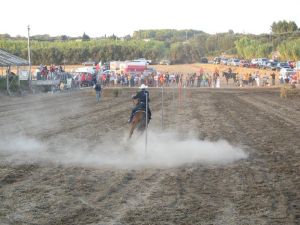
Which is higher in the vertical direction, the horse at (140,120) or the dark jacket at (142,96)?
the dark jacket at (142,96)

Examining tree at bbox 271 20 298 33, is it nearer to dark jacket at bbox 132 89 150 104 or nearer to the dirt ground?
the dirt ground

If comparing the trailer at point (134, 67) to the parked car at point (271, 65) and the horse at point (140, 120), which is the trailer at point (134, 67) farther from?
the horse at point (140, 120)

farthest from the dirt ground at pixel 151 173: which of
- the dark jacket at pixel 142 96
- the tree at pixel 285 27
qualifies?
the tree at pixel 285 27

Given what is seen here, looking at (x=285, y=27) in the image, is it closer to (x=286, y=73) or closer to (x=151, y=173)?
(x=286, y=73)

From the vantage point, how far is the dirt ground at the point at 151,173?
27.3 ft

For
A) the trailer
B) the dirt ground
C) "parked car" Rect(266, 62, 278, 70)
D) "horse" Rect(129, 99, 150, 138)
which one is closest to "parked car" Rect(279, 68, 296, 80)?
"parked car" Rect(266, 62, 278, 70)

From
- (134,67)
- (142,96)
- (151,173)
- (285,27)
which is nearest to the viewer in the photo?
(151,173)

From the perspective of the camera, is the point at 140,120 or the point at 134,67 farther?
the point at 134,67

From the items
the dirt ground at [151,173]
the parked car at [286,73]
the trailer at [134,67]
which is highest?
the trailer at [134,67]

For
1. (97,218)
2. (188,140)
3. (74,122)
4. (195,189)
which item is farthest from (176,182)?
(74,122)

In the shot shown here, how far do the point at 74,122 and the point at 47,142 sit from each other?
5.84m

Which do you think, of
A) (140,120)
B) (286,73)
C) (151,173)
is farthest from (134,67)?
(151,173)

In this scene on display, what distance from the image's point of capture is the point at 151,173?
37.5 feet

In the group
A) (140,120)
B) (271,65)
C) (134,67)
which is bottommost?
(140,120)
